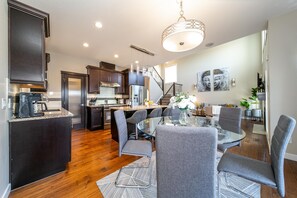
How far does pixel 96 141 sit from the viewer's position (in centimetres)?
350

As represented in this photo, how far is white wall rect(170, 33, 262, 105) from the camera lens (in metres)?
6.60

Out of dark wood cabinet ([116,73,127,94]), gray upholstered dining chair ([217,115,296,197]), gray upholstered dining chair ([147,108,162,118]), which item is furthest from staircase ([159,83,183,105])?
gray upholstered dining chair ([217,115,296,197])

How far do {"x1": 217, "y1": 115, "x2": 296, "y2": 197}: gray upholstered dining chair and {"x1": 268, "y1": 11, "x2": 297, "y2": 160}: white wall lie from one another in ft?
5.78

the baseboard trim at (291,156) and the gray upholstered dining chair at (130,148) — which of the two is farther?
the baseboard trim at (291,156)

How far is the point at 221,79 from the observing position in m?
7.55

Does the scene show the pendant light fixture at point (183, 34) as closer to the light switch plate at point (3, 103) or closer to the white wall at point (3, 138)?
the white wall at point (3, 138)

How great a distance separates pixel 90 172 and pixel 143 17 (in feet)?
9.78

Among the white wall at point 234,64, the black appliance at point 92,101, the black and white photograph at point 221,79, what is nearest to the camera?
the black appliance at point 92,101

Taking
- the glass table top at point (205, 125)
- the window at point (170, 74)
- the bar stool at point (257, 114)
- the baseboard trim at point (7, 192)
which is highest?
the window at point (170, 74)

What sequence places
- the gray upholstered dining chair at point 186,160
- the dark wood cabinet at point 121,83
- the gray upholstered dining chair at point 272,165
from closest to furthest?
the gray upholstered dining chair at point 186,160, the gray upholstered dining chair at point 272,165, the dark wood cabinet at point 121,83

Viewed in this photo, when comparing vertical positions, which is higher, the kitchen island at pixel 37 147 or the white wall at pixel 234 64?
the white wall at pixel 234 64

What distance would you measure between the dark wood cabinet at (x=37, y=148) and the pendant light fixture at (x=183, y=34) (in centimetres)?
211

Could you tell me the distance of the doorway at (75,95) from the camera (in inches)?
182

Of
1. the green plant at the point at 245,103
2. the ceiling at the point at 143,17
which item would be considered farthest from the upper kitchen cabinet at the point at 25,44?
the green plant at the point at 245,103
